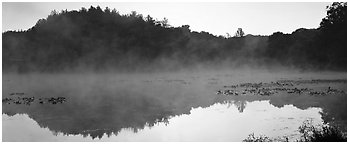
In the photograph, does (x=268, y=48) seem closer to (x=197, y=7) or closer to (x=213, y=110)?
(x=197, y=7)

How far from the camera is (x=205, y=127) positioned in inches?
512

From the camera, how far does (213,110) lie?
16.3 metres

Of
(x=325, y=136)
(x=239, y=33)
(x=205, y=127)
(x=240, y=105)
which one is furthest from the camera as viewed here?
(x=239, y=33)

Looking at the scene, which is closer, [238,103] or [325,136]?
[325,136]

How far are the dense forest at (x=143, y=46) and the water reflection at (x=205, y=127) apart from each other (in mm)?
22961

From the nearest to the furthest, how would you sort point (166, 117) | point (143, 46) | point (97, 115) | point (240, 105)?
point (166, 117) → point (97, 115) → point (240, 105) → point (143, 46)

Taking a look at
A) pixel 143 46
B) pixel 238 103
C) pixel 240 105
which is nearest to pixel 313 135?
pixel 240 105

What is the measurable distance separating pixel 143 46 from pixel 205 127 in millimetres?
34575

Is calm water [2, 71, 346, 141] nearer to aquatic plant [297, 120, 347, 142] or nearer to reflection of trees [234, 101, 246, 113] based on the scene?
reflection of trees [234, 101, 246, 113]

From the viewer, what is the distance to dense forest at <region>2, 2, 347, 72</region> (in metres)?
37.6

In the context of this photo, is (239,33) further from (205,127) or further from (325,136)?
(325,136)

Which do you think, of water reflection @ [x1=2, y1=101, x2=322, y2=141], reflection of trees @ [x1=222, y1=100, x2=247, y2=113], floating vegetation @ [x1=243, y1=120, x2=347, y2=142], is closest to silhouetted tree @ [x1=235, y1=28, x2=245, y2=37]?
reflection of trees @ [x1=222, y1=100, x2=247, y2=113]

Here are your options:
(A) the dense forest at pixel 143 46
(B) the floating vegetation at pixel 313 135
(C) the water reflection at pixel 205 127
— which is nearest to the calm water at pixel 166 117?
(C) the water reflection at pixel 205 127

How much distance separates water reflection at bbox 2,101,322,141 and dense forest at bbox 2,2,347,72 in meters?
23.0
